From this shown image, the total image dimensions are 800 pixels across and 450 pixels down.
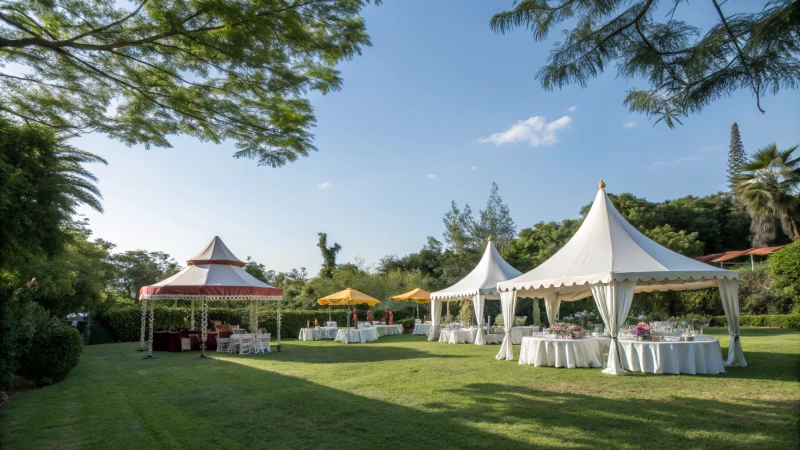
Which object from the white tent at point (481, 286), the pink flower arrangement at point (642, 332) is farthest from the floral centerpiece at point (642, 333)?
the white tent at point (481, 286)

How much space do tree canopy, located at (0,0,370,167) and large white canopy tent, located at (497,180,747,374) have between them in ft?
22.8

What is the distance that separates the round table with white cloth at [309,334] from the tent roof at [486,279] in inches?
232

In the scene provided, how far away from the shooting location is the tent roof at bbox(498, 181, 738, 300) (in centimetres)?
929

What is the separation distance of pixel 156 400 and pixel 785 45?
850 centimetres

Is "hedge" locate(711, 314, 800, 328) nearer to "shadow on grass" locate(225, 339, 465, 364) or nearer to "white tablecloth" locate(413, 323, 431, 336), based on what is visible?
"white tablecloth" locate(413, 323, 431, 336)

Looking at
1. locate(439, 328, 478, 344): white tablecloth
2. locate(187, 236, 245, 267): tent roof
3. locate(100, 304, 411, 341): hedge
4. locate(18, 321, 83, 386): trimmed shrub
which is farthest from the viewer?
locate(100, 304, 411, 341): hedge

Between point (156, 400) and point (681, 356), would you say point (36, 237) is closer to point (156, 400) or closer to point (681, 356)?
point (156, 400)

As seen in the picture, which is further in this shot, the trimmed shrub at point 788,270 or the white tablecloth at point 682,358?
the trimmed shrub at point 788,270

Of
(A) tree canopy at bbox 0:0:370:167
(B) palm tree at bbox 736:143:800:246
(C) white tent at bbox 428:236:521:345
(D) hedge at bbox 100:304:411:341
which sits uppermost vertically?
(B) palm tree at bbox 736:143:800:246

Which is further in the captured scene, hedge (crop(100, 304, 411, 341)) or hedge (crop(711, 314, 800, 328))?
hedge (crop(100, 304, 411, 341))

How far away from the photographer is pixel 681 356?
8719mm

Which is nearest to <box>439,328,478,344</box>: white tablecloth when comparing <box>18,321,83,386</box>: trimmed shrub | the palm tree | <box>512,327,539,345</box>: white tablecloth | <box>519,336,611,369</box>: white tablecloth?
<box>512,327,539,345</box>: white tablecloth

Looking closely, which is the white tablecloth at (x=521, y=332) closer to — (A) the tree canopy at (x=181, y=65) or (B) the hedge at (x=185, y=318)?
(B) the hedge at (x=185, y=318)

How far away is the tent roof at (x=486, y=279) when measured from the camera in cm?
1720
